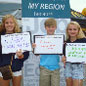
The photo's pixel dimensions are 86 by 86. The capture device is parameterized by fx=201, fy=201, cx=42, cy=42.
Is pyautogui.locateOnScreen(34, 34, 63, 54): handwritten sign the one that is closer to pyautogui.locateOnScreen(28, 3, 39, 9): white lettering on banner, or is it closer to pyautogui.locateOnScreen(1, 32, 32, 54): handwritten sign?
pyautogui.locateOnScreen(1, 32, 32, 54): handwritten sign

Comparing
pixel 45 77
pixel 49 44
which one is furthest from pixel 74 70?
pixel 49 44

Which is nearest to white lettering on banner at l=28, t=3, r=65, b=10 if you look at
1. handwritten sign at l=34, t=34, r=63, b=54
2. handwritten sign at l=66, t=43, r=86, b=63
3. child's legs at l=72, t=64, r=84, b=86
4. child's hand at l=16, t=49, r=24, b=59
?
handwritten sign at l=34, t=34, r=63, b=54

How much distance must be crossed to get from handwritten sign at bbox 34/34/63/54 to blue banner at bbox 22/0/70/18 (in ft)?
3.61

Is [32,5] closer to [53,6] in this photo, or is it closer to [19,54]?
[53,6]

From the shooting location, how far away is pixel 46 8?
13.9 ft

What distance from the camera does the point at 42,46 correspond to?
10.9 ft

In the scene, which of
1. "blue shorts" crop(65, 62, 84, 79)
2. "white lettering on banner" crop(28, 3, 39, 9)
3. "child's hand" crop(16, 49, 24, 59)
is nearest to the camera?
"child's hand" crop(16, 49, 24, 59)

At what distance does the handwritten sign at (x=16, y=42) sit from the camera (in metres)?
3.21

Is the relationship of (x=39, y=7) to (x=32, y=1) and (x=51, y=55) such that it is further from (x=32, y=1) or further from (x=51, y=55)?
(x=51, y=55)

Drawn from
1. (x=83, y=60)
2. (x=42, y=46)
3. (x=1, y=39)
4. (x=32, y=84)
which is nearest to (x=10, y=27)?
(x=1, y=39)

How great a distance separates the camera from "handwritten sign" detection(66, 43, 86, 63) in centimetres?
323

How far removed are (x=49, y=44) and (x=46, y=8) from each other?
1182 mm

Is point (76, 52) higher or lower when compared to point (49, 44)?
lower

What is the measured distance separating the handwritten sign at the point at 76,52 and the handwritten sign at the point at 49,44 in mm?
132
